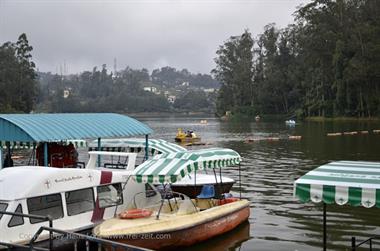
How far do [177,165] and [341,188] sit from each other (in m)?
5.85

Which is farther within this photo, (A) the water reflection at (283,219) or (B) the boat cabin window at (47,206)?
(A) the water reflection at (283,219)

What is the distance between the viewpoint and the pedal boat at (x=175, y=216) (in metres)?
13.4

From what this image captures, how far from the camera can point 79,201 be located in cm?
1417

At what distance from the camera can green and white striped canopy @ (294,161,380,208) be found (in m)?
9.66

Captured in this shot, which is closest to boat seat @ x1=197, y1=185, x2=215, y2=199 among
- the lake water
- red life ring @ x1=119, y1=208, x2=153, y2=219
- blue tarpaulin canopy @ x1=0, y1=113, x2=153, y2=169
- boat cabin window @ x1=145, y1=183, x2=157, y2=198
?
the lake water

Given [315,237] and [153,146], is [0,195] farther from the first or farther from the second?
[153,146]

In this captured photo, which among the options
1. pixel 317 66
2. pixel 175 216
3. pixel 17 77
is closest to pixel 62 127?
pixel 175 216

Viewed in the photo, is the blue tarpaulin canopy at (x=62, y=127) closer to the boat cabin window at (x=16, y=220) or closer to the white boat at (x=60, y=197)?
the white boat at (x=60, y=197)

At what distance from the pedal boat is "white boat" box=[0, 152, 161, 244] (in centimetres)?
58

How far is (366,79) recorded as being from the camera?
94125 millimetres

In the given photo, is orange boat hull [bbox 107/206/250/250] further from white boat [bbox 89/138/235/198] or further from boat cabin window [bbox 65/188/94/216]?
white boat [bbox 89/138/235/198]

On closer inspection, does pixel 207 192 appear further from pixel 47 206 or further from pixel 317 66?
pixel 317 66

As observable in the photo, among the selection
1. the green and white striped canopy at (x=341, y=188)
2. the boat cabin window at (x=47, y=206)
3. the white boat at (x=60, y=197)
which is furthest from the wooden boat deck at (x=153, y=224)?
the green and white striped canopy at (x=341, y=188)

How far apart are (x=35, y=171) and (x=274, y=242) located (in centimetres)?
754
